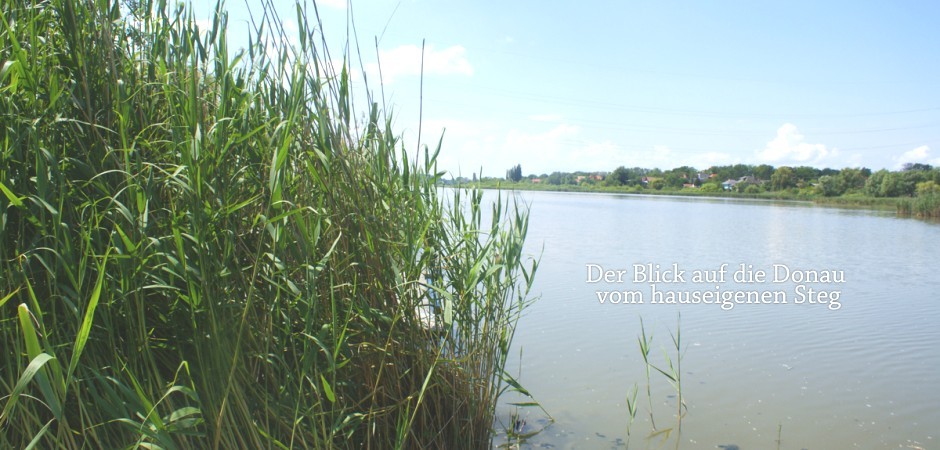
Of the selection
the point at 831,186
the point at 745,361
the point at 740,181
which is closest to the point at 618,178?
the point at 740,181

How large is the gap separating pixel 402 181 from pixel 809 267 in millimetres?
10971

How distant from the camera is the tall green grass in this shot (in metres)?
1.82

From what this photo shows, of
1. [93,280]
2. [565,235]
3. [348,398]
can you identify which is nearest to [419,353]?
[348,398]

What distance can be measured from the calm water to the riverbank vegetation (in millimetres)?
13677

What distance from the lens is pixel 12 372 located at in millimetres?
1781

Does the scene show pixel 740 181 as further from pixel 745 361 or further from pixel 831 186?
pixel 745 361

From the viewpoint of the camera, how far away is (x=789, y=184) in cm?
5800

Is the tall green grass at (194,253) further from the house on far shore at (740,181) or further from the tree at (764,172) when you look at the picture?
the tree at (764,172)

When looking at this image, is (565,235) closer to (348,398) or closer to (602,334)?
(602,334)

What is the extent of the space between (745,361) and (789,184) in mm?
59344

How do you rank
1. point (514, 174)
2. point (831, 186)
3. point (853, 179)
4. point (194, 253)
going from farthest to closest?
point (831, 186)
point (853, 179)
point (514, 174)
point (194, 253)

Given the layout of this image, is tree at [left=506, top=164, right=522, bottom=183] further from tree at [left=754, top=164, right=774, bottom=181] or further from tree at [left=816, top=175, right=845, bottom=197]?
tree at [left=754, top=164, right=774, bottom=181]

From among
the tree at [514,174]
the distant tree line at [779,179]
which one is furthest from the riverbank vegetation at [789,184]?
the tree at [514,174]

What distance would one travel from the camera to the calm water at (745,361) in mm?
4148
